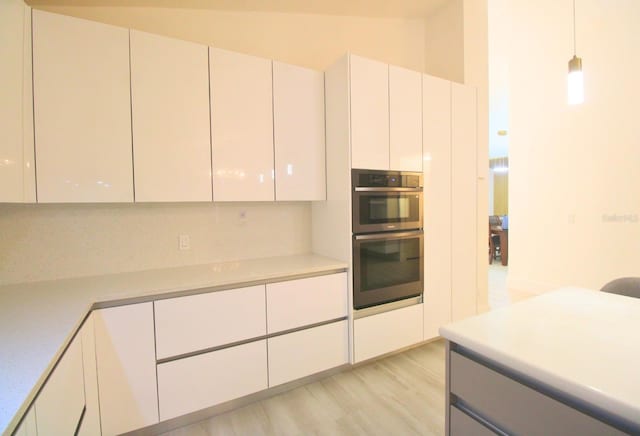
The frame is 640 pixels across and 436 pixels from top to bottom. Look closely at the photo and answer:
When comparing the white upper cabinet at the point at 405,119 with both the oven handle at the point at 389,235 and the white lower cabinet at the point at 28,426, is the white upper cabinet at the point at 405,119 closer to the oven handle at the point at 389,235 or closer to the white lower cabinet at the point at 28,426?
the oven handle at the point at 389,235

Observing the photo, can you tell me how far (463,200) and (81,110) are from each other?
292 centimetres

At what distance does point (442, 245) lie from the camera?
8.53 ft

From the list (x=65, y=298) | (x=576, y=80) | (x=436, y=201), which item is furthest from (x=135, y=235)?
(x=576, y=80)

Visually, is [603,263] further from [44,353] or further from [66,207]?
[66,207]

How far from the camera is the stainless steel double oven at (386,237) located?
2.20 metres

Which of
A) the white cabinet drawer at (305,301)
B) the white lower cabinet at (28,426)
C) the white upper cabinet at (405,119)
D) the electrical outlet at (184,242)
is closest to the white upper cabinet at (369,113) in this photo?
the white upper cabinet at (405,119)

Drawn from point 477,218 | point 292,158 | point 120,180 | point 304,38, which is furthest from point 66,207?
point 477,218

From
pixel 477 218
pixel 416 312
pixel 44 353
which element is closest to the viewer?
pixel 44 353

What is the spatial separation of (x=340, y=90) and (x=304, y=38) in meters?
0.82

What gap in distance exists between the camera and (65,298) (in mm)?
1508

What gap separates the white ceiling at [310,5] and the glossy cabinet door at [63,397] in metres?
2.14

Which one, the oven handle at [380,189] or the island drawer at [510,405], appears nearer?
the island drawer at [510,405]

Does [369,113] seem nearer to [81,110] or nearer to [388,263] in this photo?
[388,263]

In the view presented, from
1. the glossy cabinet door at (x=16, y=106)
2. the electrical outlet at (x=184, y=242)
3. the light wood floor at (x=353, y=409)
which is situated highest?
the glossy cabinet door at (x=16, y=106)
